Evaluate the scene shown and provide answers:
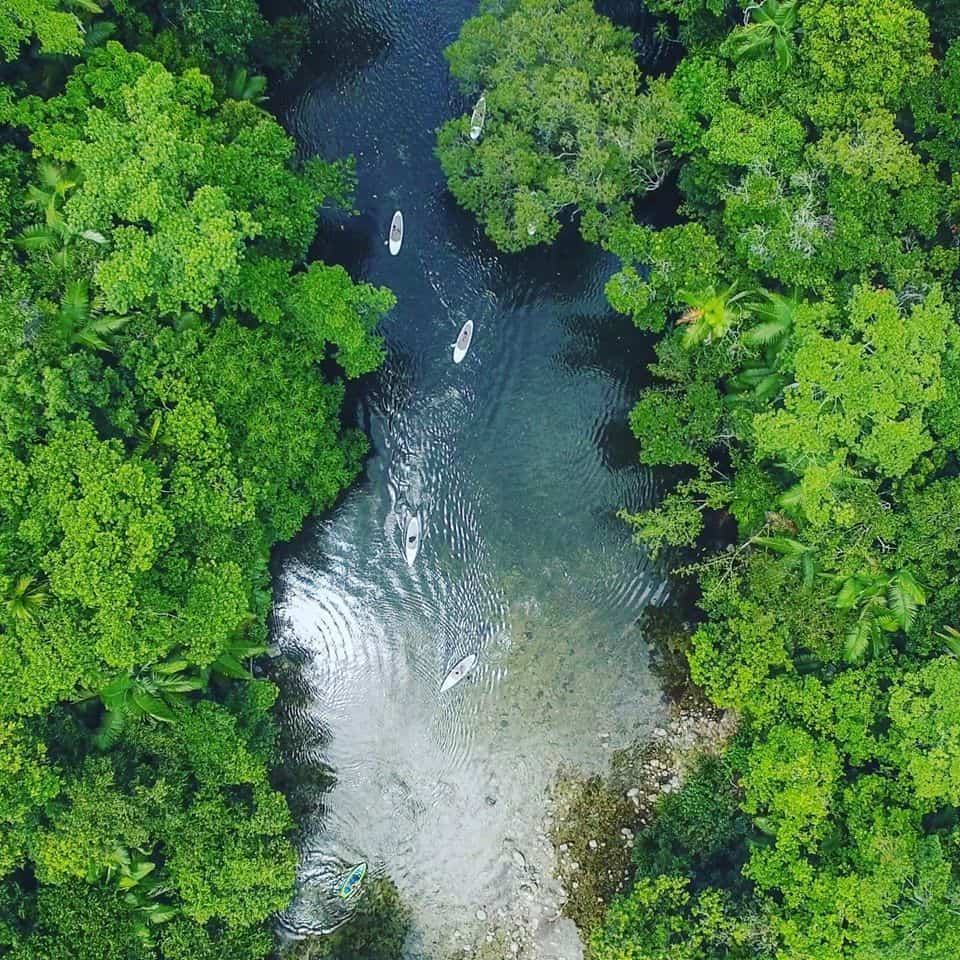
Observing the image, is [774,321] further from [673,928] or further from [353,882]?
[353,882]

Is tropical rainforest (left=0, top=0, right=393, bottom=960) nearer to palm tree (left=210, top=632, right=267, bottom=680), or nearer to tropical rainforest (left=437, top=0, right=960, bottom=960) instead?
palm tree (left=210, top=632, right=267, bottom=680)

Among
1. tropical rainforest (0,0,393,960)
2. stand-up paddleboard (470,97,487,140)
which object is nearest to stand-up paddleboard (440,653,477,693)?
tropical rainforest (0,0,393,960)

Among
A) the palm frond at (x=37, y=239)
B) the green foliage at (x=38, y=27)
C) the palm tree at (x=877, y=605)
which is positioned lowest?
the palm tree at (x=877, y=605)

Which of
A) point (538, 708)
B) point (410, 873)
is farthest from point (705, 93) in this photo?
point (410, 873)

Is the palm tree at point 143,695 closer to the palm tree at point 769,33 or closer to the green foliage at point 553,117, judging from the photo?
the green foliage at point 553,117

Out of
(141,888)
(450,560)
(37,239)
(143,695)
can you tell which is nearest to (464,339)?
(450,560)

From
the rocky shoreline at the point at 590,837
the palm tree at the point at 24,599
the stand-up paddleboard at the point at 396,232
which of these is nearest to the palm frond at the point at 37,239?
the palm tree at the point at 24,599
